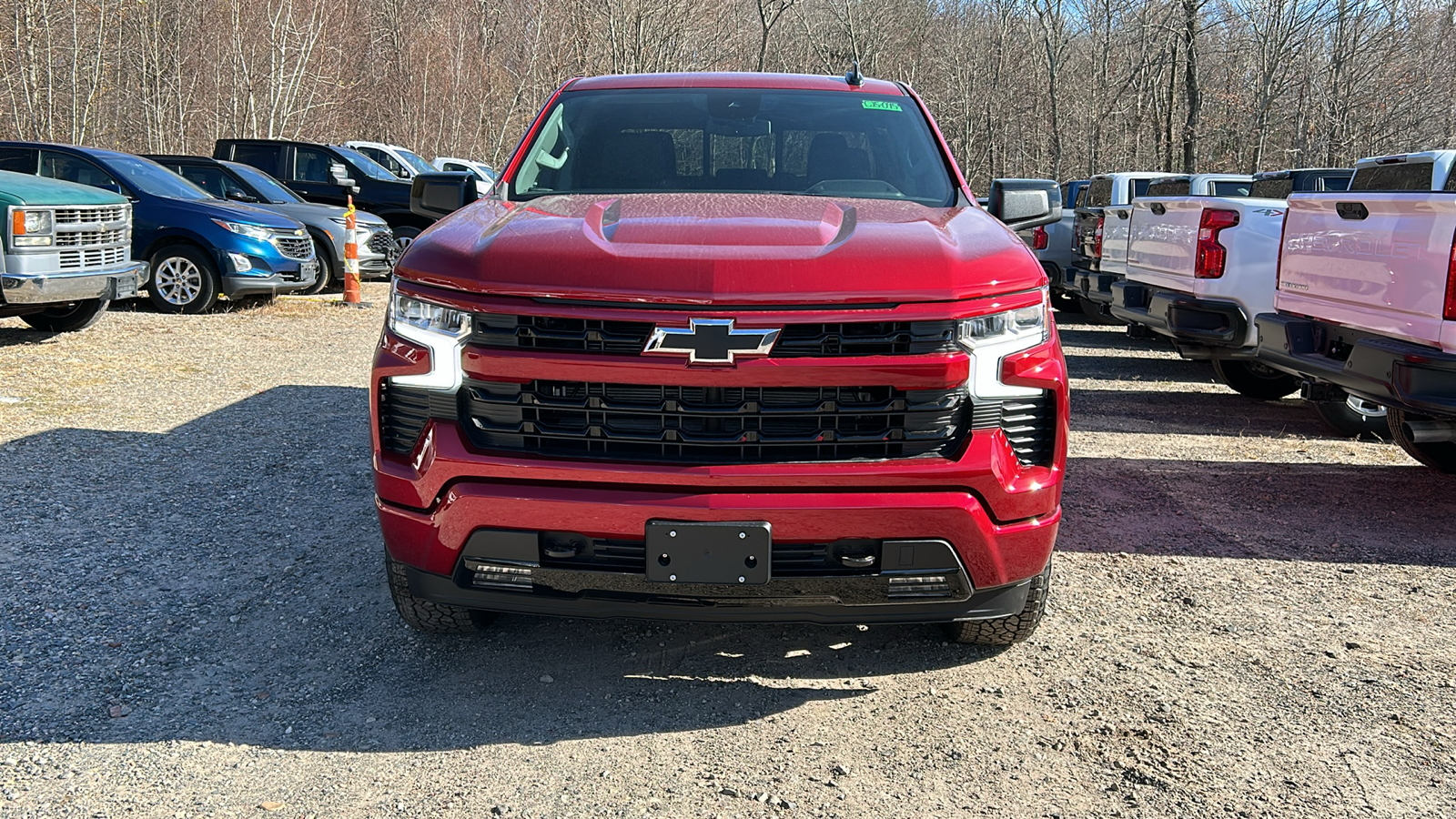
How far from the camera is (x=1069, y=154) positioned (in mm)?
43562

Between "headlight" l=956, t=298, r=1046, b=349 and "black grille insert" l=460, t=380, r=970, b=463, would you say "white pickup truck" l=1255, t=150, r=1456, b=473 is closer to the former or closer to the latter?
"headlight" l=956, t=298, r=1046, b=349

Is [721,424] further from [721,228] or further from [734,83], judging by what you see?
[734,83]

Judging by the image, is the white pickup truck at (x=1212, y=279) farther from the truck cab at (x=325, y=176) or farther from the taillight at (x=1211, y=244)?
the truck cab at (x=325, y=176)

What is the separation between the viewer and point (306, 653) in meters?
3.83

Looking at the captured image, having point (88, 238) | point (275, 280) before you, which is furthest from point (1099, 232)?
point (88, 238)

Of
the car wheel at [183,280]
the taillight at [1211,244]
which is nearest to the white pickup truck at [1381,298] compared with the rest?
the taillight at [1211,244]

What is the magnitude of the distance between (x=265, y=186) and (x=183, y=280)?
3409 millimetres

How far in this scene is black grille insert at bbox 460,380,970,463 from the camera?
311 centimetres

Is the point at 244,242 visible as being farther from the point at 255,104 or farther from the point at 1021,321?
the point at 255,104

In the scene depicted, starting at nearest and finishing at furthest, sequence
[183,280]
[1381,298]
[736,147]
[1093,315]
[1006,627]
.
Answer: [1006,627] → [736,147] → [1381,298] → [183,280] → [1093,315]

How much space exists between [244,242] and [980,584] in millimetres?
11392

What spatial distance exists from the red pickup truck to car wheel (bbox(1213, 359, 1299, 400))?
271 inches

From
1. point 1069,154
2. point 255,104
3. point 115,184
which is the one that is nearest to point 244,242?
point 115,184

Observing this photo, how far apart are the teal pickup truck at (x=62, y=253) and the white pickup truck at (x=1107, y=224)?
8707 mm
